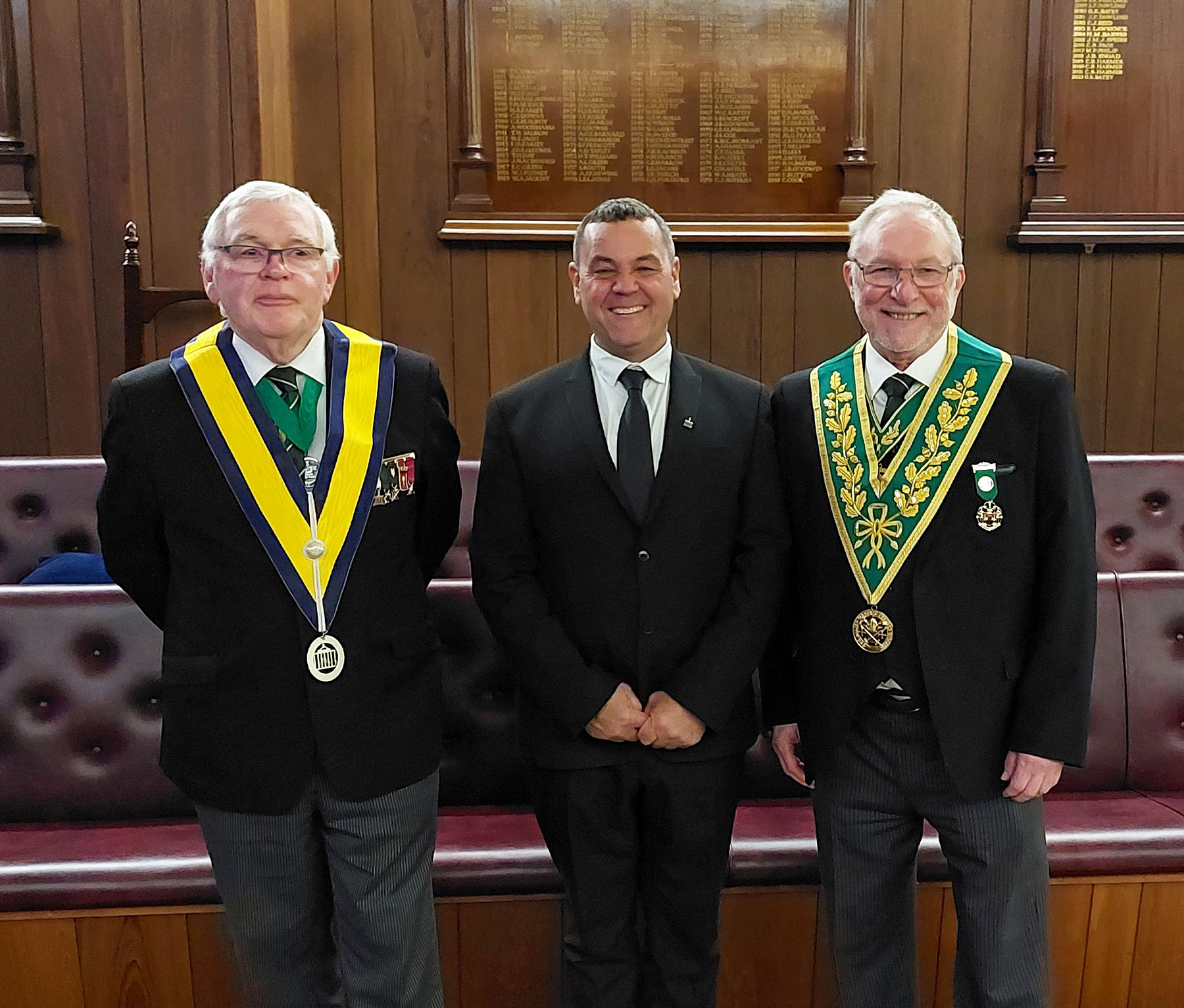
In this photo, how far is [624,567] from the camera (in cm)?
164

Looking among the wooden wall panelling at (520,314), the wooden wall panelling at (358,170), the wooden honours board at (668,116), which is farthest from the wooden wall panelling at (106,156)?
the wooden wall panelling at (520,314)

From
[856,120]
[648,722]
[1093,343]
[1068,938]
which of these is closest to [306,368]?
[648,722]

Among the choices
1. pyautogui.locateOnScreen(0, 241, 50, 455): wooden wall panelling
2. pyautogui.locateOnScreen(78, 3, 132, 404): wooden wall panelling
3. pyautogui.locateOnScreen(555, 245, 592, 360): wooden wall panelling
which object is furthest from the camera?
pyautogui.locateOnScreen(555, 245, 592, 360): wooden wall panelling

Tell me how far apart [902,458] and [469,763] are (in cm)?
106

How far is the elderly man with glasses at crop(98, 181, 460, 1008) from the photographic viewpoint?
154 centimetres

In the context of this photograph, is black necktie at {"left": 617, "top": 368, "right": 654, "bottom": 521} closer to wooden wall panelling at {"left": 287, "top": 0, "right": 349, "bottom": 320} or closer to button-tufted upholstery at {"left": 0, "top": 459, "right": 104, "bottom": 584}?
button-tufted upholstery at {"left": 0, "top": 459, "right": 104, "bottom": 584}

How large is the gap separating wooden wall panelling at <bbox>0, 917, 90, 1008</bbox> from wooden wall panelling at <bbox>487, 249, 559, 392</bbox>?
2.62 metres

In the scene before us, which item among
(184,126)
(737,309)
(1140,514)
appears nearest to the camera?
(1140,514)

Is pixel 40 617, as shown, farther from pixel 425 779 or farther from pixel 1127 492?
pixel 1127 492

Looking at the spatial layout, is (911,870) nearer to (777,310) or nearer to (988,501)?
(988,501)

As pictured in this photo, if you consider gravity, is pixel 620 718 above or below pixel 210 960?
above

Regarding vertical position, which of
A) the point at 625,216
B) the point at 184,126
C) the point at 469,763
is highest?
the point at 184,126

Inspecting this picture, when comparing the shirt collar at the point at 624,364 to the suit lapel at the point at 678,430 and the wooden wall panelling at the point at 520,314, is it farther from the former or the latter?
the wooden wall panelling at the point at 520,314

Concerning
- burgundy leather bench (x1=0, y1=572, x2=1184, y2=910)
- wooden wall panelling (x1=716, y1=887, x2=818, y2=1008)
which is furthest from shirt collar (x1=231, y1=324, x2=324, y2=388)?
wooden wall panelling (x1=716, y1=887, x2=818, y2=1008)
